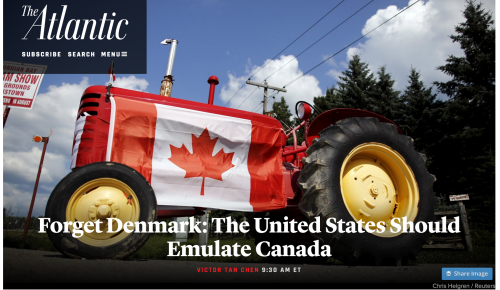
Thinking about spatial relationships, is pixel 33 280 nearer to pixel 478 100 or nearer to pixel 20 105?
pixel 20 105

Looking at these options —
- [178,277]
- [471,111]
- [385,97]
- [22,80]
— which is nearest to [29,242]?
[22,80]

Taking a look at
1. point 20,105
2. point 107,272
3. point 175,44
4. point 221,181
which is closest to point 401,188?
point 221,181

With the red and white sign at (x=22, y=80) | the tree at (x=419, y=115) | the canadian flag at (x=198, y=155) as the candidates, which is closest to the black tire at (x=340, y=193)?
the canadian flag at (x=198, y=155)

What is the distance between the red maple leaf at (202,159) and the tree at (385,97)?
55.7 ft

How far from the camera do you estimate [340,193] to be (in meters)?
2.86

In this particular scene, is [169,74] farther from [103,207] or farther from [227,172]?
[103,207]

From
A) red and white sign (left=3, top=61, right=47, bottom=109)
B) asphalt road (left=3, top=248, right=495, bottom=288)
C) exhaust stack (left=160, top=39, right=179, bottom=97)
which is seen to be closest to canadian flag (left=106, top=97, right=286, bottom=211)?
asphalt road (left=3, top=248, right=495, bottom=288)

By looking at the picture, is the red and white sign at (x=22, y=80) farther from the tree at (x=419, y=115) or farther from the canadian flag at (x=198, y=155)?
the tree at (x=419, y=115)

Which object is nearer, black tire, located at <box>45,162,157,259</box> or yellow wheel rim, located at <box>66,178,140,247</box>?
black tire, located at <box>45,162,157,259</box>

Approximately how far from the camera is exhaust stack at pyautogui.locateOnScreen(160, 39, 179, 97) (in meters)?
5.98

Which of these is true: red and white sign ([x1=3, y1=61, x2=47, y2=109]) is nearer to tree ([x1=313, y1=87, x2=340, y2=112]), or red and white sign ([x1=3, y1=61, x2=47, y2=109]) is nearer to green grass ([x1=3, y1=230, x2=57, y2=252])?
green grass ([x1=3, y1=230, x2=57, y2=252])

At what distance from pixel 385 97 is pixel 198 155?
19.2m

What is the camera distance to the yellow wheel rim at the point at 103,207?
2.29m

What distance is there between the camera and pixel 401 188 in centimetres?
339
